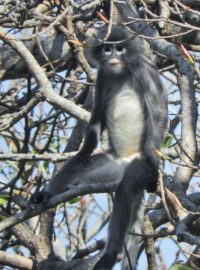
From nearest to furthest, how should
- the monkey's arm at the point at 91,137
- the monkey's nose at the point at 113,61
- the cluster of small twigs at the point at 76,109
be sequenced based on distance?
1. the cluster of small twigs at the point at 76,109
2. the monkey's arm at the point at 91,137
3. the monkey's nose at the point at 113,61

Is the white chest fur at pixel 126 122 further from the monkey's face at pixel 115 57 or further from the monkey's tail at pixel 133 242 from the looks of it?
the monkey's tail at pixel 133 242

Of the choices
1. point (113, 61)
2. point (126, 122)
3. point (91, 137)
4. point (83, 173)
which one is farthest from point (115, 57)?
point (83, 173)

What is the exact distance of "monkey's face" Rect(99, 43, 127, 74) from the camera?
5.35 meters

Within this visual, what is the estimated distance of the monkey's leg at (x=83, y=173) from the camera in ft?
16.3

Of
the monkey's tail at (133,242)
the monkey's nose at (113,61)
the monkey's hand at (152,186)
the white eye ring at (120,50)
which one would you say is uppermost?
the white eye ring at (120,50)

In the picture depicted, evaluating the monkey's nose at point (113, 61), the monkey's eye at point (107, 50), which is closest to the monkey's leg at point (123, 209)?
the monkey's nose at point (113, 61)

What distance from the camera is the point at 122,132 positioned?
5.44 m

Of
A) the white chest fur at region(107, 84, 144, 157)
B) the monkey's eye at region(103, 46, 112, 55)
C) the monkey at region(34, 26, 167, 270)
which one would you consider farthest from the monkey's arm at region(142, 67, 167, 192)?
the monkey's eye at region(103, 46, 112, 55)

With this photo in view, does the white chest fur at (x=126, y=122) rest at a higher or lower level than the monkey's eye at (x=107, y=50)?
lower

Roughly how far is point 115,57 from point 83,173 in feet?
2.55

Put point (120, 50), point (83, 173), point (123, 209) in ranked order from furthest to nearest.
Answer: point (120, 50), point (83, 173), point (123, 209)

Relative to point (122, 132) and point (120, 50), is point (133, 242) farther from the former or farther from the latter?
point (120, 50)

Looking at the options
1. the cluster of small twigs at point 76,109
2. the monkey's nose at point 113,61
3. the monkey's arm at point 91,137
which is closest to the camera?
the cluster of small twigs at point 76,109

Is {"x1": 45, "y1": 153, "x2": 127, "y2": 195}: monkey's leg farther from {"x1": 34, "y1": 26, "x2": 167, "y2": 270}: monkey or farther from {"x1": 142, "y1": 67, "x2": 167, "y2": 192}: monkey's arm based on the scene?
{"x1": 142, "y1": 67, "x2": 167, "y2": 192}: monkey's arm
